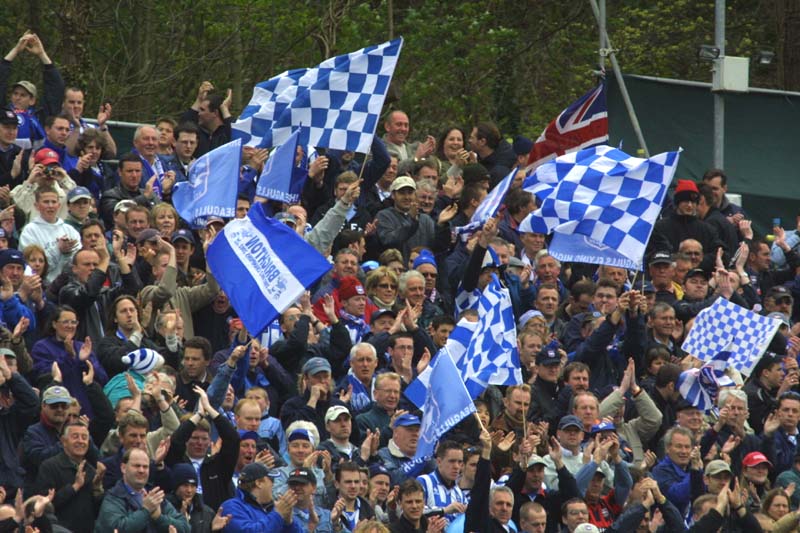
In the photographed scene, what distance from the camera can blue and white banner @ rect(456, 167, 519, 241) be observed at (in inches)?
762

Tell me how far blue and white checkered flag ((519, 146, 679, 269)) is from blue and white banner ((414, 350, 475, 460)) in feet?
9.59

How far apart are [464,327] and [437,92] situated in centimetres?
1377

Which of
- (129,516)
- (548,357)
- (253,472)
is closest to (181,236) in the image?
(548,357)

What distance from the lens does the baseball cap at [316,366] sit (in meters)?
17.3

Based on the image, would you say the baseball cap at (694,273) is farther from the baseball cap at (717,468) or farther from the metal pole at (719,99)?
the baseball cap at (717,468)

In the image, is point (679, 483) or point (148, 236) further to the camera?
point (148, 236)

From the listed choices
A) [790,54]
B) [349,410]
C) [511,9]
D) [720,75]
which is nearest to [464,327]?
[349,410]

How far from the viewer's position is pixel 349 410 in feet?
57.3

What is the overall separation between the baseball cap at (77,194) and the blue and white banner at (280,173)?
5.50ft

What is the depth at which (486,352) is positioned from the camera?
1752 cm

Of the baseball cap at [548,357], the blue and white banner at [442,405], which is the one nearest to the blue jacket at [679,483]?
the baseball cap at [548,357]

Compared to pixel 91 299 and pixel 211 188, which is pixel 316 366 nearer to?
pixel 91 299

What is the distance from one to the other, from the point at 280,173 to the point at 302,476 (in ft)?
15.6

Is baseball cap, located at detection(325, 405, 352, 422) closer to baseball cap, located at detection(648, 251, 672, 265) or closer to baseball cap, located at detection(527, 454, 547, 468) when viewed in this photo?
baseball cap, located at detection(527, 454, 547, 468)
